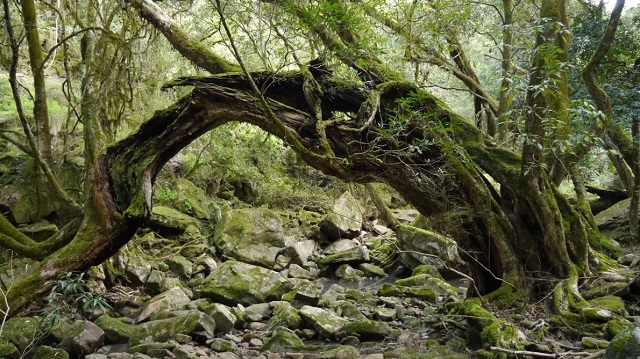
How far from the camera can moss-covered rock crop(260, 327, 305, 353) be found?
5656 mm

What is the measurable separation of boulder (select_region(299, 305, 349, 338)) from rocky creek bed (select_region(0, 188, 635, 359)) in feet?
0.05

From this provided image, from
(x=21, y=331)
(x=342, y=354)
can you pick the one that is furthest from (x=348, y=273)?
(x=21, y=331)

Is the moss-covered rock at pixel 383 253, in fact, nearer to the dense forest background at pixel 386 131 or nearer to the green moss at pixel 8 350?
the dense forest background at pixel 386 131

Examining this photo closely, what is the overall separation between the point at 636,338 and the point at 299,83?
4549 millimetres

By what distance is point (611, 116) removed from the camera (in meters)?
6.64

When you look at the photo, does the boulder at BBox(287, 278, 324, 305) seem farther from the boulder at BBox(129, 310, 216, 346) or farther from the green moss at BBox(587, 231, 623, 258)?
the green moss at BBox(587, 231, 623, 258)

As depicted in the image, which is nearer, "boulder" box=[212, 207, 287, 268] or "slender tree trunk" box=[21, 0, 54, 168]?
"slender tree trunk" box=[21, 0, 54, 168]

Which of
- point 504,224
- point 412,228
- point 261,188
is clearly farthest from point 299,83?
point 261,188

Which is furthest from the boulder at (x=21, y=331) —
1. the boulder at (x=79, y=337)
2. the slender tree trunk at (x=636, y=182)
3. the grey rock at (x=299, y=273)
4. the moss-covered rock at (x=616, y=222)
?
the moss-covered rock at (x=616, y=222)

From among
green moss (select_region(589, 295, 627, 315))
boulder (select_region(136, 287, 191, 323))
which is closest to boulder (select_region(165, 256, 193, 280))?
boulder (select_region(136, 287, 191, 323))

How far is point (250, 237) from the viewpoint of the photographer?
35.9 ft

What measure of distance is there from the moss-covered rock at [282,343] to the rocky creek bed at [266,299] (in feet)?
0.04

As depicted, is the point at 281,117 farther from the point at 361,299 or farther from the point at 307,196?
the point at 307,196

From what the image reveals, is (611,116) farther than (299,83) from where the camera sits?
Yes
